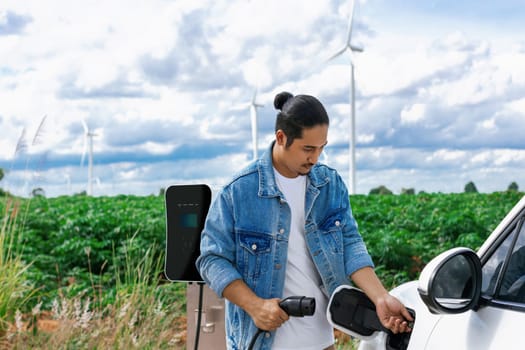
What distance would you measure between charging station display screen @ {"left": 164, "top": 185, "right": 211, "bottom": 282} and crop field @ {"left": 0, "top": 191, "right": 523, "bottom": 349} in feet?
6.81

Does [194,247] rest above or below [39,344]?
above

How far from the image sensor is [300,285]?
2.64 meters

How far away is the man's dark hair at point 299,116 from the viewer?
8.21 feet

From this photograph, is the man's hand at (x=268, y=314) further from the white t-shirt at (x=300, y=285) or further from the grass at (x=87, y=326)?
the grass at (x=87, y=326)

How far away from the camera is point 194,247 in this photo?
310cm

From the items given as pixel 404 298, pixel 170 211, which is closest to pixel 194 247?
pixel 170 211

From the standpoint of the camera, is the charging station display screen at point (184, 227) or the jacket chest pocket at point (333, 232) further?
the charging station display screen at point (184, 227)

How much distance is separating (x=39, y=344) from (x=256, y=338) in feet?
11.7

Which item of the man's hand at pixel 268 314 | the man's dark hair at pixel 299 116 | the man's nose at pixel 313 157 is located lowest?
the man's hand at pixel 268 314

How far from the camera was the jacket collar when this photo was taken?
8.64 ft

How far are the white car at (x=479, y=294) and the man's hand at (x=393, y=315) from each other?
0.14 metres

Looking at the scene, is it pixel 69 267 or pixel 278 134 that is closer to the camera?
pixel 278 134

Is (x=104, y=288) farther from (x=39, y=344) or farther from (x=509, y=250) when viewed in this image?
(x=509, y=250)

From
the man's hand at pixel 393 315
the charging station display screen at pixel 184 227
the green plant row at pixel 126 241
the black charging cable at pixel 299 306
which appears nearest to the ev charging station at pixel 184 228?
the charging station display screen at pixel 184 227
